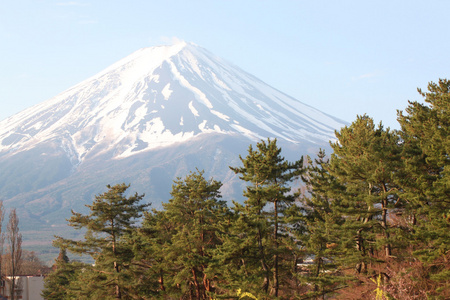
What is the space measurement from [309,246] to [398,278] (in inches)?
188

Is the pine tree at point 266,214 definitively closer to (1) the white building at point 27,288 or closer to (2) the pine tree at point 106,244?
(2) the pine tree at point 106,244

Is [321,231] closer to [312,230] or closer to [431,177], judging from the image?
[312,230]

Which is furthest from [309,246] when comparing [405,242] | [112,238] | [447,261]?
[112,238]

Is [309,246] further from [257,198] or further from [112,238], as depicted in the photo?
[112,238]

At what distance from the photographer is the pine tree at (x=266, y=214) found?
2488 cm

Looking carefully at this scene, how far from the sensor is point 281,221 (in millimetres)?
25359

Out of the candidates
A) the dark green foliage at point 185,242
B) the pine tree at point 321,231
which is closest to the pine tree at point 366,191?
the pine tree at point 321,231

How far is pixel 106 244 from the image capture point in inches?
1218

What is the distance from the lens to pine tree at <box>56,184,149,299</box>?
98.5 feet

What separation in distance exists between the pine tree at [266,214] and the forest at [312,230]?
6 cm

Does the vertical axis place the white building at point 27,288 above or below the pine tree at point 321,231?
below

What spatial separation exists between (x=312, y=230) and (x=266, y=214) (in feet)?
7.71

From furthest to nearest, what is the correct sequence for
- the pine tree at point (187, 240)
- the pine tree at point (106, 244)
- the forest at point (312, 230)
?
the pine tree at point (106, 244) < the pine tree at point (187, 240) < the forest at point (312, 230)

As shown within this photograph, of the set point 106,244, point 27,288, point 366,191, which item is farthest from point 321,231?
point 27,288
